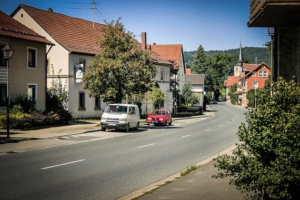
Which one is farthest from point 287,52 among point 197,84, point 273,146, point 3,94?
point 197,84

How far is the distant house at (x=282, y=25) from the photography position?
22.8 feet

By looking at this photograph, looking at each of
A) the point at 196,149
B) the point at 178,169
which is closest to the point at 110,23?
the point at 196,149

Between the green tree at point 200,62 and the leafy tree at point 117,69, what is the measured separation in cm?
8760

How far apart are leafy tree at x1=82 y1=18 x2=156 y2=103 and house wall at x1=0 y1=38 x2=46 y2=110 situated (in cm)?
448

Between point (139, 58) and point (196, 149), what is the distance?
1342 cm

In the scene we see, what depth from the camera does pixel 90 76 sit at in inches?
1063

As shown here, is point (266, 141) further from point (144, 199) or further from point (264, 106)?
point (144, 199)

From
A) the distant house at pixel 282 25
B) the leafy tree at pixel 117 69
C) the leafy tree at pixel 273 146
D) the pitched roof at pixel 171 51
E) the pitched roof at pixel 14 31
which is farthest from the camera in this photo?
the pitched roof at pixel 171 51

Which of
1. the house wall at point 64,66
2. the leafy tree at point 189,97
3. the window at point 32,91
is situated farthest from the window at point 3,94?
the leafy tree at point 189,97

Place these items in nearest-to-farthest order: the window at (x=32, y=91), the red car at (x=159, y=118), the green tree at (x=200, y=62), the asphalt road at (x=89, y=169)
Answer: the asphalt road at (x=89, y=169) → the window at (x=32, y=91) → the red car at (x=159, y=118) → the green tree at (x=200, y=62)

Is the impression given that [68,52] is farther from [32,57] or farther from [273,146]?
[273,146]

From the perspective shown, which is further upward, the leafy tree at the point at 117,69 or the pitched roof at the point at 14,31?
the pitched roof at the point at 14,31

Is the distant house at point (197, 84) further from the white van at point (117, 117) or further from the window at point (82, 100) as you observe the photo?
the white van at point (117, 117)

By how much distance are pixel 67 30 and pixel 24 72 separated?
12389 mm
